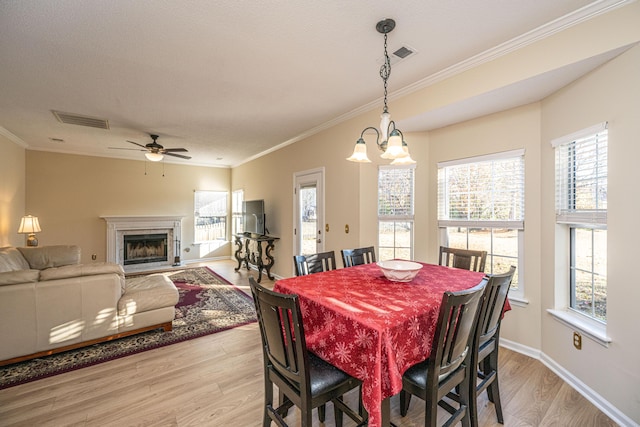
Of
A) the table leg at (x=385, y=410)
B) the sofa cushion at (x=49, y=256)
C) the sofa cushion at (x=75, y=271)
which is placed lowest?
the table leg at (x=385, y=410)

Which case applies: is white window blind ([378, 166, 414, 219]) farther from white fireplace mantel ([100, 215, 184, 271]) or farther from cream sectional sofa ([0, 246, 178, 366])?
white fireplace mantel ([100, 215, 184, 271])

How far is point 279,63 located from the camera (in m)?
2.47

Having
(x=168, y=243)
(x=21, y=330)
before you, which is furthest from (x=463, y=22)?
(x=168, y=243)

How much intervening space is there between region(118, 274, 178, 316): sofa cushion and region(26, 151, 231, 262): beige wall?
4026 millimetres

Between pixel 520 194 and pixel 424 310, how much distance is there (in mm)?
2054

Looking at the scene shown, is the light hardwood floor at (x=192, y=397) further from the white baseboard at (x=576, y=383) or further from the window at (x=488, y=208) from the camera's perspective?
the window at (x=488, y=208)

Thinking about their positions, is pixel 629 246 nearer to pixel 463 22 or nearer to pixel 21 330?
pixel 463 22

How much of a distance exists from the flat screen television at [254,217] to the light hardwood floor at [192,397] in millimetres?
3299

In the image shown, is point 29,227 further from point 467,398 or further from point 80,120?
point 467,398

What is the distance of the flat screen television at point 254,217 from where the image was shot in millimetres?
5785

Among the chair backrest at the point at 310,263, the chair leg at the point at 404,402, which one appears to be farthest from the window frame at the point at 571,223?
the chair backrest at the point at 310,263

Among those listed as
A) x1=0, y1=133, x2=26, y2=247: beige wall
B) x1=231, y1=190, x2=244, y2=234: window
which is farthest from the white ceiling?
x1=231, y1=190, x2=244, y2=234: window

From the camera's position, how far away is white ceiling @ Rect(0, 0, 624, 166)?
1.80 metres

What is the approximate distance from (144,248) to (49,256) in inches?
87.7
